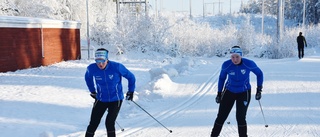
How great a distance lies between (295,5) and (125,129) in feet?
262

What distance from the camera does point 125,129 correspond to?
754 centimetres

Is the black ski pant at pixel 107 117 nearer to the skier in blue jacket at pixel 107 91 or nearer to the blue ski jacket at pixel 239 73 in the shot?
the skier in blue jacket at pixel 107 91

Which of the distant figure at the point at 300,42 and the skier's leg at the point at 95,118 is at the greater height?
the distant figure at the point at 300,42

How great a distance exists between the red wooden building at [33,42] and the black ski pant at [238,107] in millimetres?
12425

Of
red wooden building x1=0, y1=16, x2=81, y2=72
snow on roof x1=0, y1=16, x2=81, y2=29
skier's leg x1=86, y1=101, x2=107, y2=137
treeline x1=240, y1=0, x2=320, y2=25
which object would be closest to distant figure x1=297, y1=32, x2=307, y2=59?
red wooden building x1=0, y1=16, x2=81, y2=72

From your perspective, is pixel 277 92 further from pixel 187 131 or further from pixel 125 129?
pixel 125 129

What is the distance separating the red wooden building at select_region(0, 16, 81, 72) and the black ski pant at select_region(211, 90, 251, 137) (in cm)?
1242

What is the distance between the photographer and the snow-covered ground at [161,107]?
24.4 ft

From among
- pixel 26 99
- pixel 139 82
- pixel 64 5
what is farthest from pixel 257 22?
pixel 26 99

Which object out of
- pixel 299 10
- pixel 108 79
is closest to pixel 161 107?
pixel 108 79

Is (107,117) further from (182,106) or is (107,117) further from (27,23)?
(27,23)

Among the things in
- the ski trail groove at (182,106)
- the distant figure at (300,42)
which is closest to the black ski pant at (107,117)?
the ski trail groove at (182,106)

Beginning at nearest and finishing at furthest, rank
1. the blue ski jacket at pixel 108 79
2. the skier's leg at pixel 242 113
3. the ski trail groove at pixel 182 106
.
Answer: the blue ski jacket at pixel 108 79
the skier's leg at pixel 242 113
the ski trail groove at pixel 182 106

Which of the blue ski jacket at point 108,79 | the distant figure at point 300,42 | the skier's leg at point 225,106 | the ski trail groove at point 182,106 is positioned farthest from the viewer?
the distant figure at point 300,42
